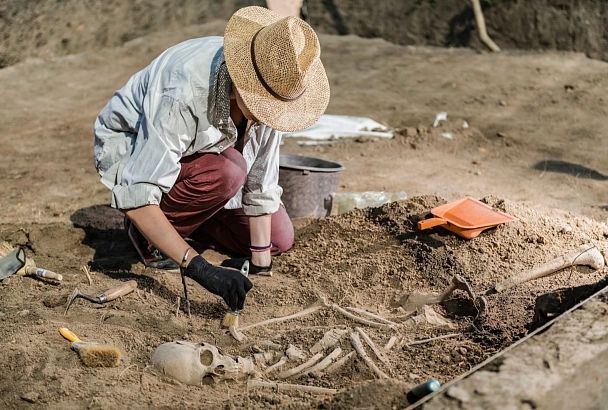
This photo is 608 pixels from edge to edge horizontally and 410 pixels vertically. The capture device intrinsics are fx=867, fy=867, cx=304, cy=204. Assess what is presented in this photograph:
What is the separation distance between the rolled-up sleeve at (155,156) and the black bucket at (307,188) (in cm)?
129

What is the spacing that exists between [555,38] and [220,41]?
554 centimetres

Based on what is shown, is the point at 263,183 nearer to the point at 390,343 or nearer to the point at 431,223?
the point at 431,223

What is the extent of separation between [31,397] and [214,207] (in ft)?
4.75

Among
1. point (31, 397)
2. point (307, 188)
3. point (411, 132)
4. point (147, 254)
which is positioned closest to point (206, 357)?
point (31, 397)

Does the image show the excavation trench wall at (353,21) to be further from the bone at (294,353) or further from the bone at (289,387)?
the bone at (289,387)

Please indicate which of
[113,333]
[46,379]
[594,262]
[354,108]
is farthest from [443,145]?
[46,379]

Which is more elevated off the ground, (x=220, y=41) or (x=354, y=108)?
(x=220, y=41)

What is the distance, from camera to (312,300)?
12.4 feet

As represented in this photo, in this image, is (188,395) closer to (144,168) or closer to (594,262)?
(144,168)

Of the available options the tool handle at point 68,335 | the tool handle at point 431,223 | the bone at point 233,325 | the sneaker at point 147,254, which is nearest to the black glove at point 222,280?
the bone at point 233,325

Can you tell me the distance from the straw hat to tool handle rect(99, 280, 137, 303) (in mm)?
999

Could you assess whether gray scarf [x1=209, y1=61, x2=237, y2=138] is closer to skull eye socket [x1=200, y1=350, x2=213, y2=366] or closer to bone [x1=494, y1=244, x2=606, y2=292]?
skull eye socket [x1=200, y1=350, x2=213, y2=366]

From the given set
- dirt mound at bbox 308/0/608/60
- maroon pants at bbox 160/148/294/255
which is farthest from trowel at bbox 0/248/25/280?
dirt mound at bbox 308/0/608/60

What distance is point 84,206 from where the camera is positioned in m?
5.09
